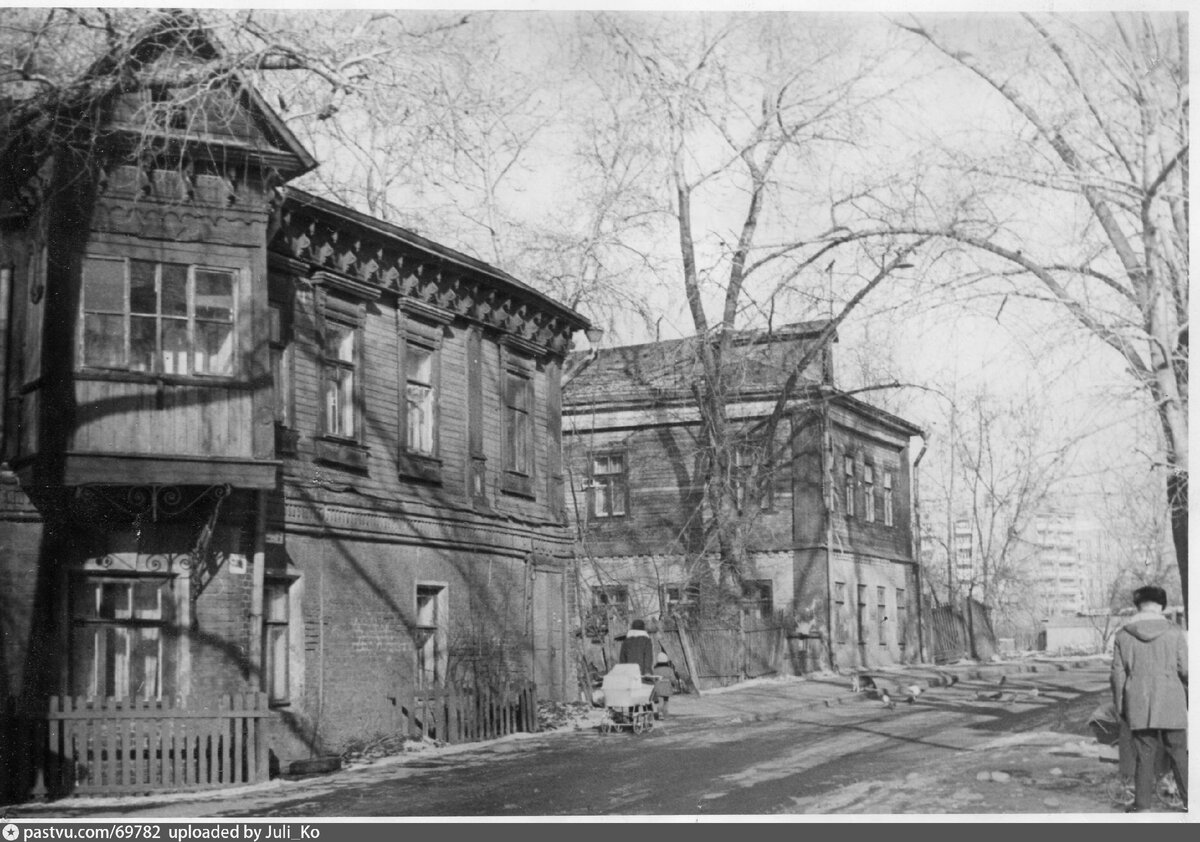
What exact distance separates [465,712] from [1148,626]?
10.8 metres

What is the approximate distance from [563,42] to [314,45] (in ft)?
17.0

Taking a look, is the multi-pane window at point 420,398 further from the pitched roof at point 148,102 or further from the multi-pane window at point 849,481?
the multi-pane window at point 849,481

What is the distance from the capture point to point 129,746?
47.0 ft

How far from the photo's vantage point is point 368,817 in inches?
491

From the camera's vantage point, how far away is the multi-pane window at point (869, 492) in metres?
41.2

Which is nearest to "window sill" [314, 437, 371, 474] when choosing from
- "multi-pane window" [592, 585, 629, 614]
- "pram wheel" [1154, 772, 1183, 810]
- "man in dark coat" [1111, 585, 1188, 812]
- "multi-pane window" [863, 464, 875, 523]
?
"man in dark coat" [1111, 585, 1188, 812]

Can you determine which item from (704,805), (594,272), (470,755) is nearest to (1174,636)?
(704,805)

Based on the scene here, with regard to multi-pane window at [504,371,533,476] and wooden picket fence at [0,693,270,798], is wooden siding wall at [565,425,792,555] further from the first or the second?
wooden picket fence at [0,693,270,798]

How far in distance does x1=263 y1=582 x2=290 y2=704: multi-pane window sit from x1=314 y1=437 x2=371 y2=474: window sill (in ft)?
6.32

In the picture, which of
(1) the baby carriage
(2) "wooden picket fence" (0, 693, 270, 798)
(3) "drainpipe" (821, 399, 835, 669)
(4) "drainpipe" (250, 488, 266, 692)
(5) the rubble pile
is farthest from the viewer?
(3) "drainpipe" (821, 399, 835, 669)

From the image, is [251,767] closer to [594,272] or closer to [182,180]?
[182,180]

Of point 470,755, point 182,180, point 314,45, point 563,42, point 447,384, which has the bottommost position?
point 470,755

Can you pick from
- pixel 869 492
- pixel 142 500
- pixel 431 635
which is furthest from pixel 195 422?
pixel 869 492

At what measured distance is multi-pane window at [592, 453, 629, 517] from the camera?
127ft
